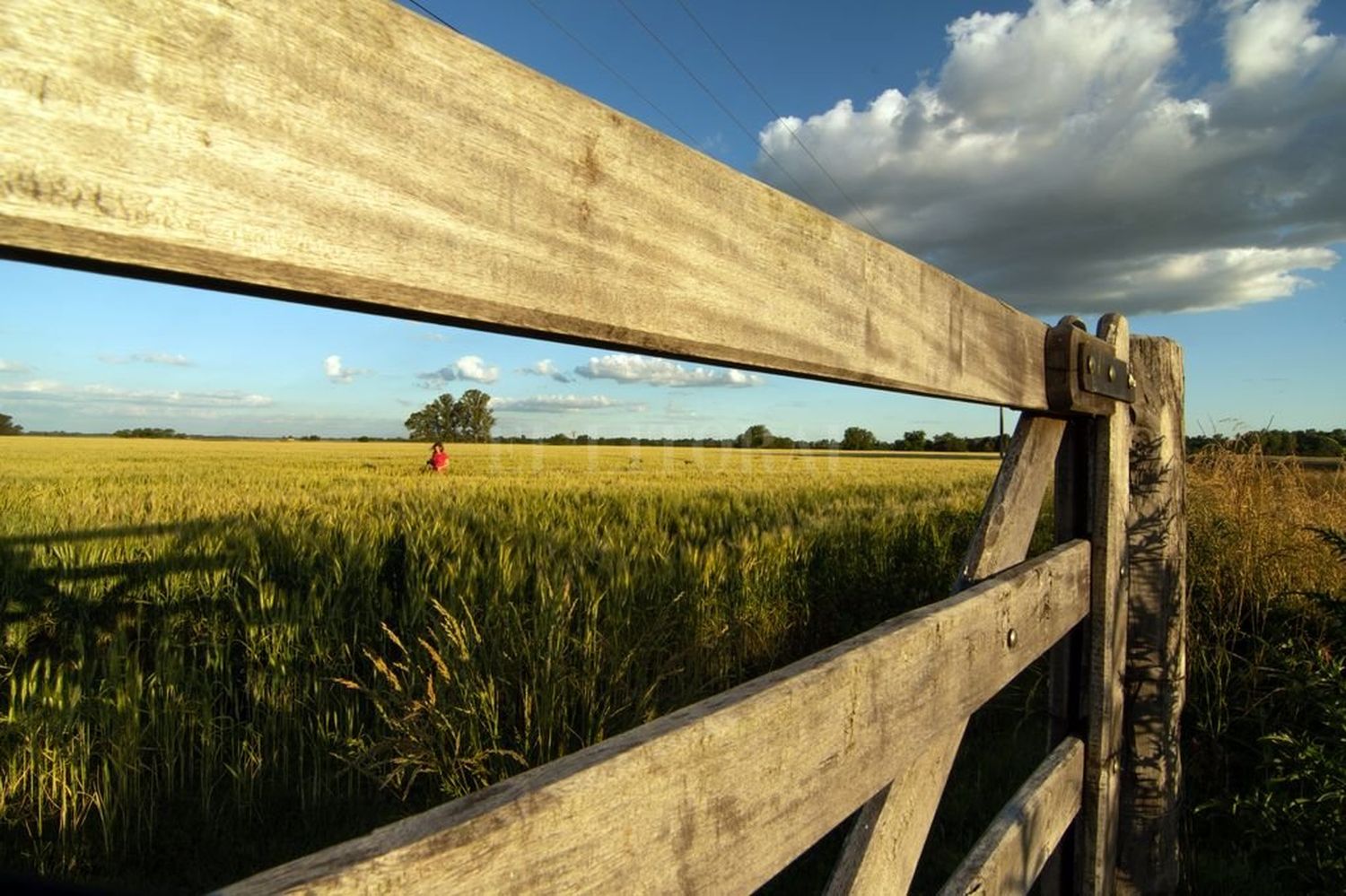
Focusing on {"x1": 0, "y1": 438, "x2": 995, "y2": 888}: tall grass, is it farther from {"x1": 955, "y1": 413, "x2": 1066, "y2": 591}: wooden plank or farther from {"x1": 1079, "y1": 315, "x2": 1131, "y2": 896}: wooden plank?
{"x1": 955, "y1": 413, "x2": 1066, "y2": 591}: wooden plank

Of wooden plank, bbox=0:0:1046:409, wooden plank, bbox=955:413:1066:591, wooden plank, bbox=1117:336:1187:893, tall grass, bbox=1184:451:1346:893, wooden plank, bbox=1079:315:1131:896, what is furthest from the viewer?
tall grass, bbox=1184:451:1346:893

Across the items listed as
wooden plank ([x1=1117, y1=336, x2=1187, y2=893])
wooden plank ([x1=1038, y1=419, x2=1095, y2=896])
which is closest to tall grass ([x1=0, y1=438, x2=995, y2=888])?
wooden plank ([x1=1038, y1=419, x2=1095, y2=896])

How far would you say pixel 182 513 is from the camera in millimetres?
6098

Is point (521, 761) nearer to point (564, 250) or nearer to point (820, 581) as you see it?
point (564, 250)

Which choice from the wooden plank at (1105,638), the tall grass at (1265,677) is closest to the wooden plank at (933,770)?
the wooden plank at (1105,638)

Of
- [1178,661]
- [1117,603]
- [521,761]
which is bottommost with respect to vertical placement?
[521,761]

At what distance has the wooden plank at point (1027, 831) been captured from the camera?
140cm

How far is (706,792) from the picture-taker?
2.46 ft

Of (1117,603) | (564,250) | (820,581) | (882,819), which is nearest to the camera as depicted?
(564,250)

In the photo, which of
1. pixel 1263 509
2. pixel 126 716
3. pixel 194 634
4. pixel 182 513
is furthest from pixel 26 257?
pixel 182 513

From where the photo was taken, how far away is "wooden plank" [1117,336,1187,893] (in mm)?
2287

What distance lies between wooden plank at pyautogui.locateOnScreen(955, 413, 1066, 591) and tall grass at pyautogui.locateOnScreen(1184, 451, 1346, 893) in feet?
5.28

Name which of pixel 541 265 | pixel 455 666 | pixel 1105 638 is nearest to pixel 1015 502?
pixel 1105 638

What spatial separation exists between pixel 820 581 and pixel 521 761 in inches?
125
